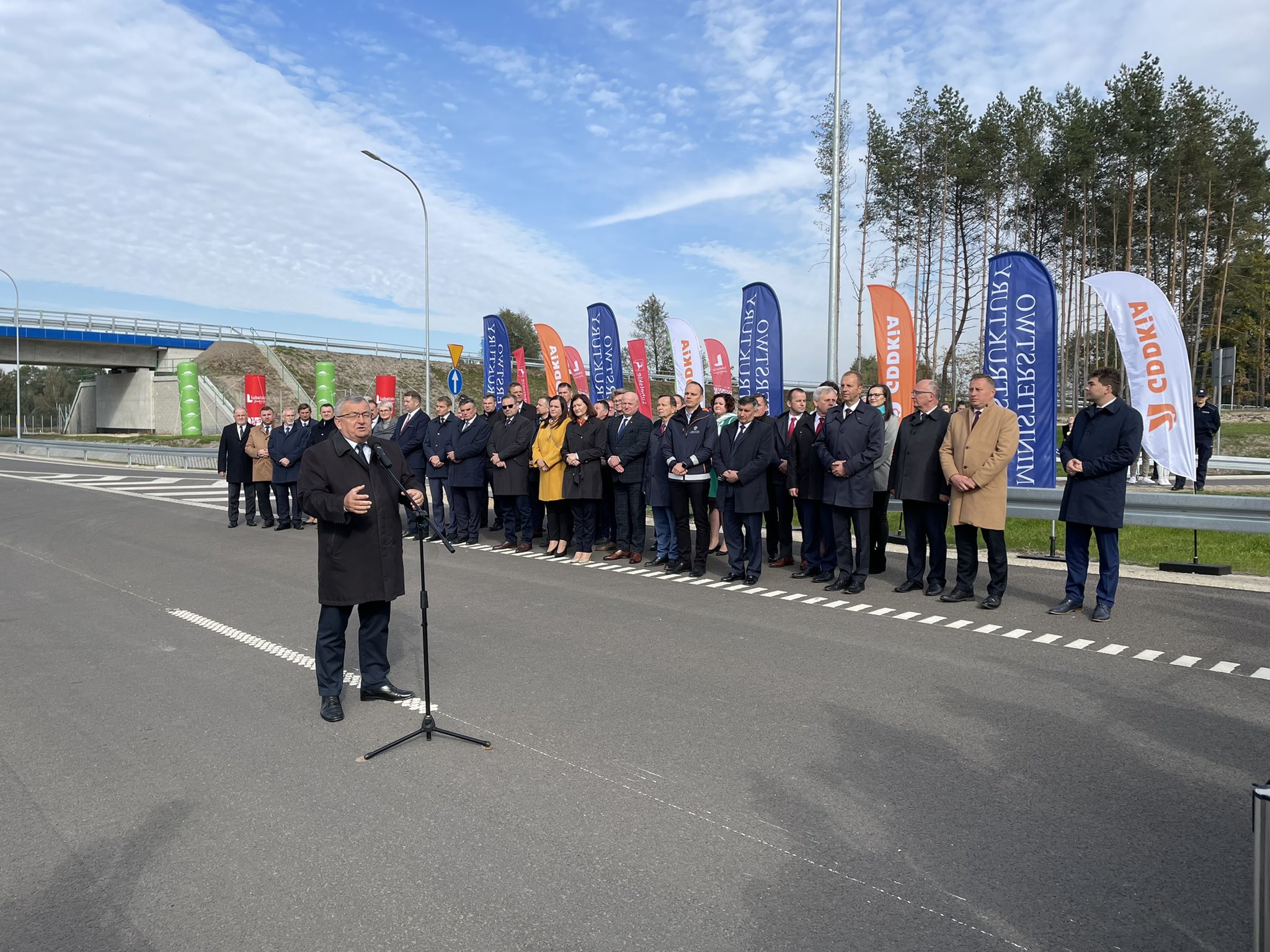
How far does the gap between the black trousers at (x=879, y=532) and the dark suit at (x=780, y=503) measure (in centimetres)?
103

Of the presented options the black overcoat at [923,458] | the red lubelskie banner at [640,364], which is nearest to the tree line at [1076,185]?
the red lubelskie banner at [640,364]

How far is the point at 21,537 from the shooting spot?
1355cm

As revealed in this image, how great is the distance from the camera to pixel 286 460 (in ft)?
48.1

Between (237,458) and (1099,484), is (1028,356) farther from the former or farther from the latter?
(237,458)

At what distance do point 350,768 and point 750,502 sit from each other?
20.2ft

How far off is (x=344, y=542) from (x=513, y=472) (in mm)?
7065

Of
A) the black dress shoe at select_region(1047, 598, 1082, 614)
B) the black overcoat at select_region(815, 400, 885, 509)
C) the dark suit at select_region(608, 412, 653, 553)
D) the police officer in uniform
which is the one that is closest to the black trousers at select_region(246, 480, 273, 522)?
the dark suit at select_region(608, 412, 653, 553)

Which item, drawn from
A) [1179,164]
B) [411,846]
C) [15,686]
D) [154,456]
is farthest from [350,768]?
[1179,164]

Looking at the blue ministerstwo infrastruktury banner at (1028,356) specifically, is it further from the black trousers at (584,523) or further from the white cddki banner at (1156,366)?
the black trousers at (584,523)

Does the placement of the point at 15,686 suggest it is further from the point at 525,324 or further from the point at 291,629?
the point at 525,324

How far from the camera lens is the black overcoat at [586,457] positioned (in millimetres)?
11312

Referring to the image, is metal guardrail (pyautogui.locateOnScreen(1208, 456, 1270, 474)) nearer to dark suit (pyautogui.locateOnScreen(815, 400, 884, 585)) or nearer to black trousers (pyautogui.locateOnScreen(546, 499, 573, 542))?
dark suit (pyautogui.locateOnScreen(815, 400, 884, 585))

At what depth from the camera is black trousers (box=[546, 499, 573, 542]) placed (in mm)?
11906

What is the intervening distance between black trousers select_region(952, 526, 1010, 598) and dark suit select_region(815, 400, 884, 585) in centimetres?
100
